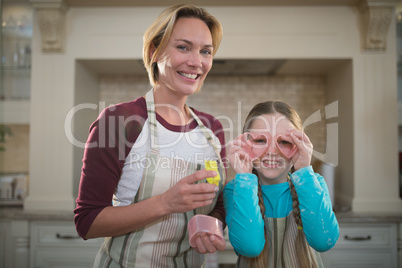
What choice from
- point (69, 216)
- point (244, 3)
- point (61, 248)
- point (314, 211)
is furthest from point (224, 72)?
point (314, 211)

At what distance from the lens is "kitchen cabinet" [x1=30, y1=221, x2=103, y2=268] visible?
4.74 ft

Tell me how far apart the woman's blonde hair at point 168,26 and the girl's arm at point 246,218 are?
27 cm

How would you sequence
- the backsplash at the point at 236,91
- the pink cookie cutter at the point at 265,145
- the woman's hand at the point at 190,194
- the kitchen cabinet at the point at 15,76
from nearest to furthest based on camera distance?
the woman's hand at the point at 190,194, the pink cookie cutter at the point at 265,145, the kitchen cabinet at the point at 15,76, the backsplash at the point at 236,91

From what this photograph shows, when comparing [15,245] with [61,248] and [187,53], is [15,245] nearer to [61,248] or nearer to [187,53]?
[61,248]

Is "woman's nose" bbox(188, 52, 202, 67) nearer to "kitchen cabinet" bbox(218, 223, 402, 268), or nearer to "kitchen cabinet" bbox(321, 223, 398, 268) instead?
"kitchen cabinet" bbox(218, 223, 402, 268)

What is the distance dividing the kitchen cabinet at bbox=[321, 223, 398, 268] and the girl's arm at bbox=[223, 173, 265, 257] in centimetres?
101

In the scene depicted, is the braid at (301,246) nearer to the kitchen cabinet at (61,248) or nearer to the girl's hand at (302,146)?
the girl's hand at (302,146)

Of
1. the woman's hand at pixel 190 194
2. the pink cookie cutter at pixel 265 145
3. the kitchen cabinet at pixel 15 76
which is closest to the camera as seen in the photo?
the woman's hand at pixel 190 194

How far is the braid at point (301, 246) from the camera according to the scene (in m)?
0.65

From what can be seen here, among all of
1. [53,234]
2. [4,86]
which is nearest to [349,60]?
[53,234]

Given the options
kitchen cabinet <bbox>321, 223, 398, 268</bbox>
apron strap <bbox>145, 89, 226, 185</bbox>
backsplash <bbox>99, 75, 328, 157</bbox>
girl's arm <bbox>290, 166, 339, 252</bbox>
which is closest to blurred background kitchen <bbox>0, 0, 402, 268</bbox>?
kitchen cabinet <bbox>321, 223, 398, 268</bbox>

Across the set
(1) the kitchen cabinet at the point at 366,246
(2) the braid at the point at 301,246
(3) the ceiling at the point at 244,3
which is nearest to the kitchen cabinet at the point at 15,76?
(3) the ceiling at the point at 244,3

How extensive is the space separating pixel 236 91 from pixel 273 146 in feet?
4.38

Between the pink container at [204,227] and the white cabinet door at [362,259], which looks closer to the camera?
the pink container at [204,227]
